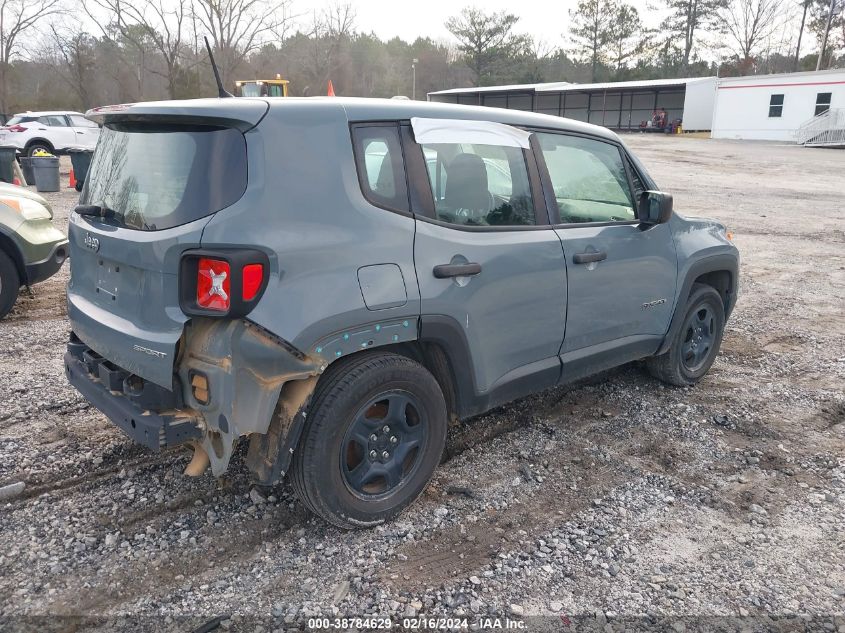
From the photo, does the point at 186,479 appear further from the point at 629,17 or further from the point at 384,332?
the point at 629,17

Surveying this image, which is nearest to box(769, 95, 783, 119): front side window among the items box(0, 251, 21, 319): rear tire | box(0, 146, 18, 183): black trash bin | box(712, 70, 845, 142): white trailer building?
box(712, 70, 845, 142): white trailer building

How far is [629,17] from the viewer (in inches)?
2638

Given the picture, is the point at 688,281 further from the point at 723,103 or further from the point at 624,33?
the point at 624,33

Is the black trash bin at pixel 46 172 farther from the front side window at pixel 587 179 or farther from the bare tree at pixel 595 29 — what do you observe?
the bare tree at pixel 595 29

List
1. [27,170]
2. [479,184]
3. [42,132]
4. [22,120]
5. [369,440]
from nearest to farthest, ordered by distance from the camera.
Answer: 1. [369,440]
2. [479,184]
3. [27,170]
4. [42,132]
5. [22,120]

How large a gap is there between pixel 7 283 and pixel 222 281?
4.50 meters

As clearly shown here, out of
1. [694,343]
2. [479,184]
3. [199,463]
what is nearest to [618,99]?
[694,343]

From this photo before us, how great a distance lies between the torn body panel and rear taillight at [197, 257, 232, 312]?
0.29 ft

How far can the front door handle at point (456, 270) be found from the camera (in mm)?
3070

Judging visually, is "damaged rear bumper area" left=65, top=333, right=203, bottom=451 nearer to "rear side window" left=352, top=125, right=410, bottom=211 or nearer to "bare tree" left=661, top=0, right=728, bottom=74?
"rear side window" left=352, top=125, right=410, bottom=211

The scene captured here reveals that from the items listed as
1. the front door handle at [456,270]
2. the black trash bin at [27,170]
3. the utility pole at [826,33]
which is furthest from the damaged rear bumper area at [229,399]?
the utility pole at [826,33]

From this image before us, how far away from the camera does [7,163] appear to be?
13.2 metres

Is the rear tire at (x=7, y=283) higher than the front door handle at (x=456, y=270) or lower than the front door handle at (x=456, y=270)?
lower

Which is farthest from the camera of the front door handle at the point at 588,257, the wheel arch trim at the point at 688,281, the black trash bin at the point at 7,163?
the black trash bin at the point at 7,163
